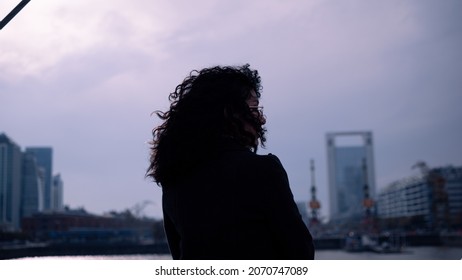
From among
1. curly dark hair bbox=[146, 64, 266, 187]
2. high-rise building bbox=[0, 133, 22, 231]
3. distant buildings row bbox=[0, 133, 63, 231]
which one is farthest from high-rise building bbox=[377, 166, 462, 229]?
curly dark hair bbox=[146, 64, 266, 187]

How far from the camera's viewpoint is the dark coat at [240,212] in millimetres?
965

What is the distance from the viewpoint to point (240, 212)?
3.25ft

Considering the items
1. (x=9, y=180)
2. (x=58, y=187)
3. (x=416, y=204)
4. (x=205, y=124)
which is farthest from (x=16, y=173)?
(x=416, y=204)

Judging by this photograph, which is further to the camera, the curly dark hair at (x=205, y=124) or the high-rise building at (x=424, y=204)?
the high-rise building at (x=424, y=204)

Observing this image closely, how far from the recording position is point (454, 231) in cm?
3553

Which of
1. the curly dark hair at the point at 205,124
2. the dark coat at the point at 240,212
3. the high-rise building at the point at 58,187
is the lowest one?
the dark coat at the point at 240,212

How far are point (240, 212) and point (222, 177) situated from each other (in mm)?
73

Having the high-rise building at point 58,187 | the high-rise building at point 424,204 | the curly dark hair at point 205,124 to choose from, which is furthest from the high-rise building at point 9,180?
the high-rise building at point 424,204

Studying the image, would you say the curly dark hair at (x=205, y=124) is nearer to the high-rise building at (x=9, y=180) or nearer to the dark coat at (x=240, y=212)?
the dark coat at (x=240, y=212)

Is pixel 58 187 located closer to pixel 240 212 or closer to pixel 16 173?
pixel 16 173

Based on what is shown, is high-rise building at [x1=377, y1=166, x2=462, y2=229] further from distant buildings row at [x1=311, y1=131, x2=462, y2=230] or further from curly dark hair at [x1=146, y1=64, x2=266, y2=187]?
curly dark hair at [x1=146, y1=64, x2=266, y2=187]

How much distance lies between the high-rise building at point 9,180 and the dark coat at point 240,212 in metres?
2.72

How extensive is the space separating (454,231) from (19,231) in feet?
108
